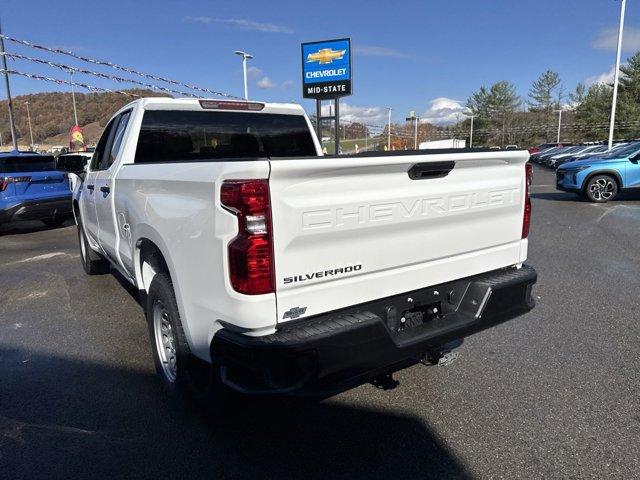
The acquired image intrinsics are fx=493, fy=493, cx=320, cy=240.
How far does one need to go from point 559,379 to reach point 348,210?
2.18 meters

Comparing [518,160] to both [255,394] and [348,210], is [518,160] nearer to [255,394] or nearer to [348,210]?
[348,210]

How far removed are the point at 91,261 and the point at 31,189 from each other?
4.95 metres

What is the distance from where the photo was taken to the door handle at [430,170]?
2705 mm

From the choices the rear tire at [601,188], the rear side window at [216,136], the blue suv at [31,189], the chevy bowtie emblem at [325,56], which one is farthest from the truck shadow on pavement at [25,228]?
the rear tire at [601,188]

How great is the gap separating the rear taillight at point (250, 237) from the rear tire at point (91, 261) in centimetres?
476

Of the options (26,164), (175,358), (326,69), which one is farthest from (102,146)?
(326,69)

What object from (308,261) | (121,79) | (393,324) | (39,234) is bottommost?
(39,234)

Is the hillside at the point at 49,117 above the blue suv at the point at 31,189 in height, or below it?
above

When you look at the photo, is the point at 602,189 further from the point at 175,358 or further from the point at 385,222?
the point at 175,358

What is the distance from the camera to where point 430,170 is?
9.10 ft

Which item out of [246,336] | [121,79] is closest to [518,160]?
[246,336]

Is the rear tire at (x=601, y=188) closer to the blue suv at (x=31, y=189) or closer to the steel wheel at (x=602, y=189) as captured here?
the steel wheel at (x=602, y=189)

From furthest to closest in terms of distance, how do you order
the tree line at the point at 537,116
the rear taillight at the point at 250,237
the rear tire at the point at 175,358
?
the tree line at the point at 537,116 → the rear tire at the point at 175,358 → the rear taillight at the point at 250,237

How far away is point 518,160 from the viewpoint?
3283mm
